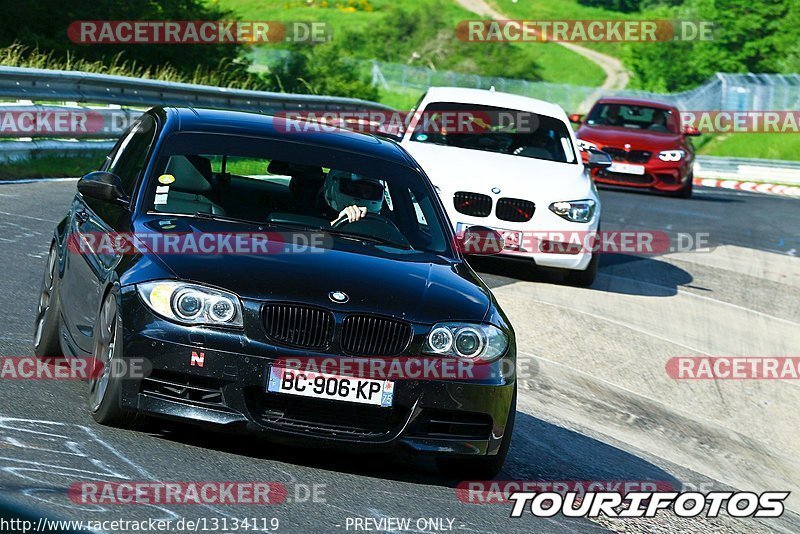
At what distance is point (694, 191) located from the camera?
2988 cm

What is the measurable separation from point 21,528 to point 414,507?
2.85 metres

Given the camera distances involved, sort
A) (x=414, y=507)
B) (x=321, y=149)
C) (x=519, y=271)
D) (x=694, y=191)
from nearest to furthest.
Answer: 1. (x=414, y=507)
2. (x=321, y=149)
3. (x=519, y=271)
4. (x=694, y=191)

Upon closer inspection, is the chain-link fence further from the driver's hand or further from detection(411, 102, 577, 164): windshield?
the driver's hand

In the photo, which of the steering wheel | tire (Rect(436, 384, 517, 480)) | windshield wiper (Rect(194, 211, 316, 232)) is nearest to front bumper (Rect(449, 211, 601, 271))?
the steering wheel

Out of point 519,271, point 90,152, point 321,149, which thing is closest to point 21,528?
point 321,149

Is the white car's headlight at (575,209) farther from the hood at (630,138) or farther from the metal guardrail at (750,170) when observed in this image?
Answer: the metal guardrail at (750,170)

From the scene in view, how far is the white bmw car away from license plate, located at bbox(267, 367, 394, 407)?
22.6ft

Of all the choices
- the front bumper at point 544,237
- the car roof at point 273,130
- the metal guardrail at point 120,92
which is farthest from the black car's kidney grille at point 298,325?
the metal guardrail at point 120,92

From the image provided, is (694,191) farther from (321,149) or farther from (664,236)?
(321,149)

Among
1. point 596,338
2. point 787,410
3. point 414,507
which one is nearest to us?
point 414,507

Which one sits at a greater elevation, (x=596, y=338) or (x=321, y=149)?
(x=321, y=149)

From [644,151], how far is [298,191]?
18.1 meters

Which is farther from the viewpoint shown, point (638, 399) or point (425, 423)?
point (638, 399)

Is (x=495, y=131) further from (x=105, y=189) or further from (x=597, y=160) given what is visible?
(x=105, y=189)
